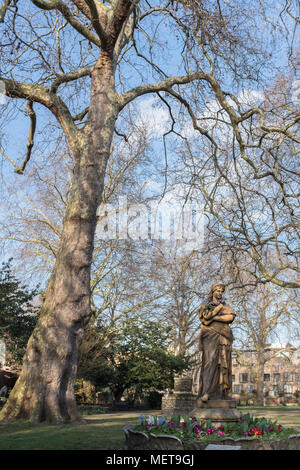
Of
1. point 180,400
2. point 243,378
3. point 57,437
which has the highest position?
point 57,437

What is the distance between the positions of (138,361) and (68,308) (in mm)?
14483

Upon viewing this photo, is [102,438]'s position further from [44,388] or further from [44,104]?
[44,104]

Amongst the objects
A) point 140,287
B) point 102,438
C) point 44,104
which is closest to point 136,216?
point 140,287

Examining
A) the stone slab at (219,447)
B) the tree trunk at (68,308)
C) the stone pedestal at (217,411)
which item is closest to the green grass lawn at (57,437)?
the tree trunk at (68,308)

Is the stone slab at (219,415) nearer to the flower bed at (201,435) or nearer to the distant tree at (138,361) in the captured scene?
the flower bed at (201,435)

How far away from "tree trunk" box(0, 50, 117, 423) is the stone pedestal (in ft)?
9.58

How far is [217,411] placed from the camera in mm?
8086

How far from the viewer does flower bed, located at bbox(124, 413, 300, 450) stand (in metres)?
6.17

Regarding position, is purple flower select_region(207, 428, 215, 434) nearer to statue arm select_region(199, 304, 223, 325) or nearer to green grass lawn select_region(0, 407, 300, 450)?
green grass lawn select_region(0, 407, 300, 450)

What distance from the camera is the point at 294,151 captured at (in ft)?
44.2

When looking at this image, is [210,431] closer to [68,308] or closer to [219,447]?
[219,447]

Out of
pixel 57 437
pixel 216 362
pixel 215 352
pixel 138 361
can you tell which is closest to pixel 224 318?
pixel 215 352

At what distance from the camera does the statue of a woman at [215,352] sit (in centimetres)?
858

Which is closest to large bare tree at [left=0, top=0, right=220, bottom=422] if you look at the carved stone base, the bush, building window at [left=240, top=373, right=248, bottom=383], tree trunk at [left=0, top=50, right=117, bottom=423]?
tree trunk at [left=0, top=50, right=117, bottom=423]
